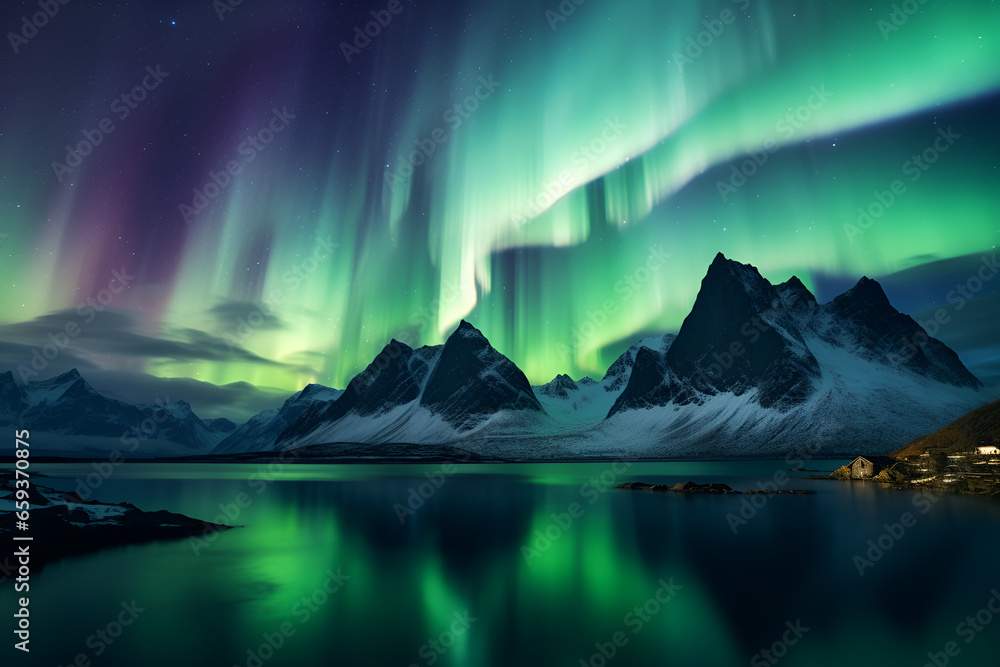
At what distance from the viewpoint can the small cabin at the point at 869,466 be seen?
304 ft

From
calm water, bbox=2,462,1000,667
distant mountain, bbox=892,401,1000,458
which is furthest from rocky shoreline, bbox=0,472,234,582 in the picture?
distant mountain, bbox=892,401,1000,458

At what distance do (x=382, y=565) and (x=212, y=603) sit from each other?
32.9 feet

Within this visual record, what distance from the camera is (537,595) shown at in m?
25.4

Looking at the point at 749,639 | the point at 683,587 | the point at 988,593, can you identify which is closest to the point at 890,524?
the point at 988,593

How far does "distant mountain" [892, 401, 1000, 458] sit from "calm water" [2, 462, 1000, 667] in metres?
24.0

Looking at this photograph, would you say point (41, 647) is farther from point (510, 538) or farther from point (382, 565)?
point (510, 538)

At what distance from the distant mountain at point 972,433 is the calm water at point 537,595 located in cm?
2402

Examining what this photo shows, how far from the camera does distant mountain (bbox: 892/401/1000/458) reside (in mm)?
65688

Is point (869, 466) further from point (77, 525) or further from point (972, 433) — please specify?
point (77, 525)

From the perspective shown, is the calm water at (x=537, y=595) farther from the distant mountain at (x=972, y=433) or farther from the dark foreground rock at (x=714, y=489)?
the dark foreground rock at (x=714, y=489)

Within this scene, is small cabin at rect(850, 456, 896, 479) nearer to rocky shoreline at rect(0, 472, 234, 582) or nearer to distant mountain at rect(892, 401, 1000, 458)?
distant mountain at rect(892, 401, 1000, 458)

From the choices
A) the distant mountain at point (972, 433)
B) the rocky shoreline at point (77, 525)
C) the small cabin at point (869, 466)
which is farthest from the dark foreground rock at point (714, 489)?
the rocky shoreline at point (77, 525)

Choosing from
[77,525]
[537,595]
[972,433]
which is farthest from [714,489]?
[77,525]

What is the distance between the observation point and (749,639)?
18.6 metres
